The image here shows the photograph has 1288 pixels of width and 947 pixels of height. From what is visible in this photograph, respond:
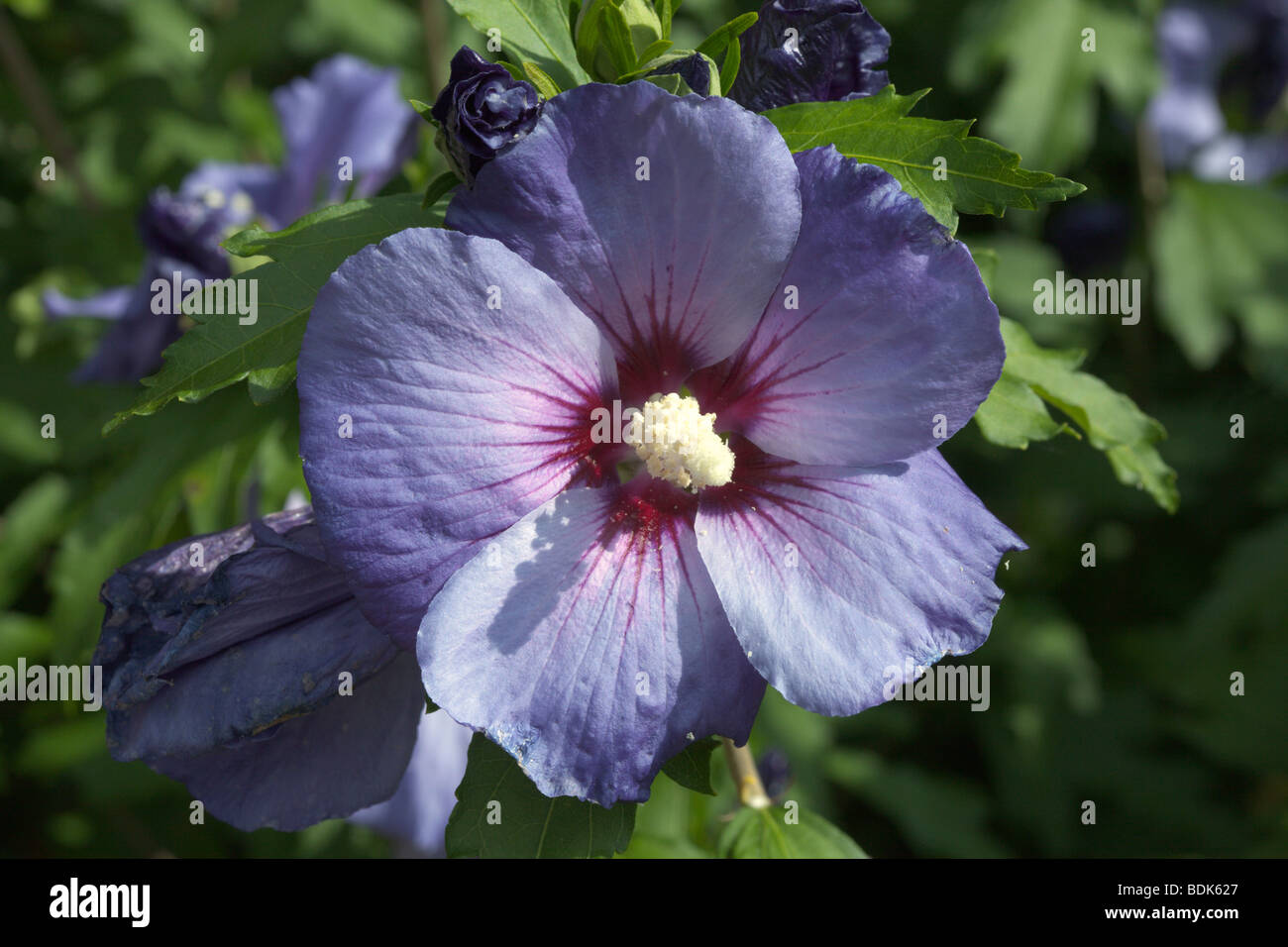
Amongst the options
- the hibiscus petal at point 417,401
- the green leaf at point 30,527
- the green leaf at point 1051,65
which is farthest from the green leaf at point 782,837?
the green leaf at point 1051,65

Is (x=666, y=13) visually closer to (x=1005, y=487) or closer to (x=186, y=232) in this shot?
(x=186, y=232)

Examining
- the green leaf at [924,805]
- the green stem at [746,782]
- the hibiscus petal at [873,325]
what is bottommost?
the green leaf at [924,805]

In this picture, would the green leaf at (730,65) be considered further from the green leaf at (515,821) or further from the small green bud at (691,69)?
the green leaf at (515,821)

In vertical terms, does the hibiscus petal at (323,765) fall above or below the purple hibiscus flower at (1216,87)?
below

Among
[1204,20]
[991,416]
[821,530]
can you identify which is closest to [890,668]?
[821,530]

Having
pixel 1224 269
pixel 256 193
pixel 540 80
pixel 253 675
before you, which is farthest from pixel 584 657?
pixel 1224 269

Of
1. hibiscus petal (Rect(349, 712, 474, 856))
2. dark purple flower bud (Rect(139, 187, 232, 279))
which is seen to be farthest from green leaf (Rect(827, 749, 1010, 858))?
dark purple flower bud (Rect(139, 187, 232, 279))
